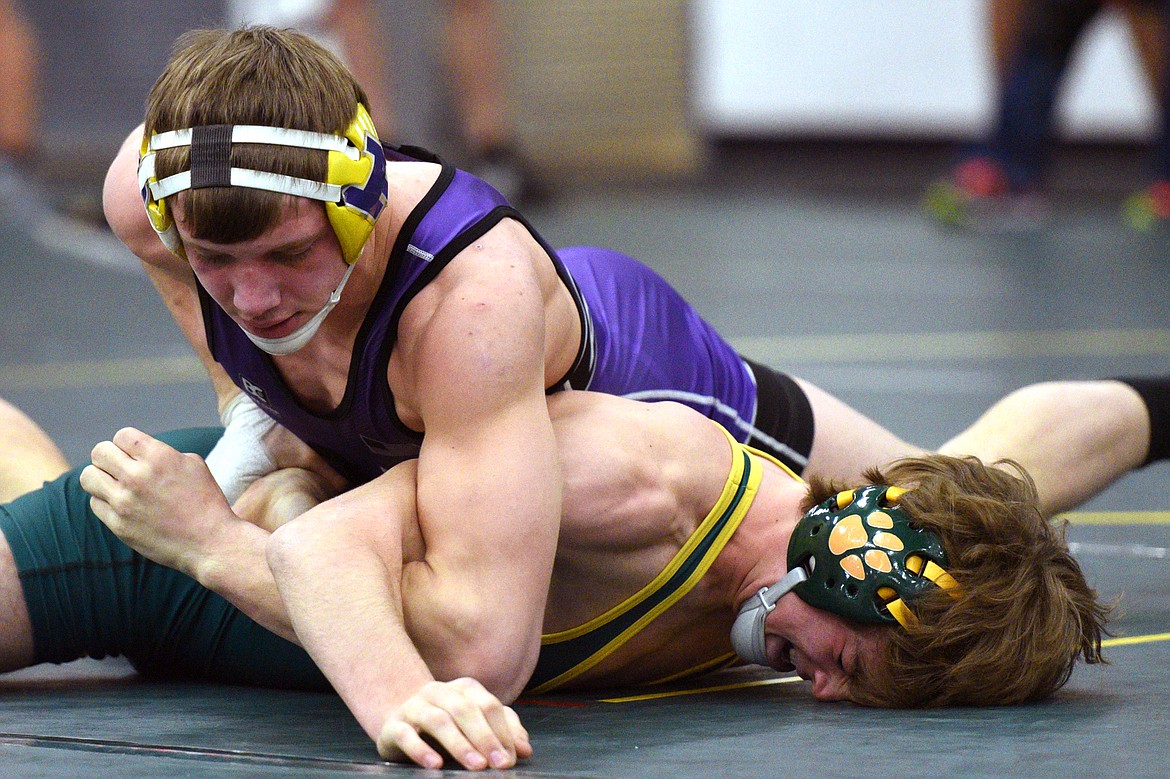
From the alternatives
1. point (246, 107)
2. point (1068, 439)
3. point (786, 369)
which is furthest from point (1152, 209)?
point (246, 107)

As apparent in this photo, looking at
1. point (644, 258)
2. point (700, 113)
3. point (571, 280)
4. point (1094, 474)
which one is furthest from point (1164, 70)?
point (571, 280)

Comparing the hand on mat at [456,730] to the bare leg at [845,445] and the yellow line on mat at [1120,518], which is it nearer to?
the bare leg at [845,445]

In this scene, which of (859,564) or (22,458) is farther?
(22,458)

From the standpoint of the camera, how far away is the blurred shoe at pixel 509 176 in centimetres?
1091

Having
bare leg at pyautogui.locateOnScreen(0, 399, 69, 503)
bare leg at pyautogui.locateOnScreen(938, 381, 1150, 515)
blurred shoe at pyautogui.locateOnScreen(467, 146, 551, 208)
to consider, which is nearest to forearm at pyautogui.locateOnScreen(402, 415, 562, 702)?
bare leg at pyautogui.locateOnScreen(0, 399, 69, 503)

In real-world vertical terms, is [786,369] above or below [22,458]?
below

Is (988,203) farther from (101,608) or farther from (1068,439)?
(101,608)

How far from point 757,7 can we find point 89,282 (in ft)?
17.7

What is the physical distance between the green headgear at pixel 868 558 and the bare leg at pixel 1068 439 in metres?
1.13

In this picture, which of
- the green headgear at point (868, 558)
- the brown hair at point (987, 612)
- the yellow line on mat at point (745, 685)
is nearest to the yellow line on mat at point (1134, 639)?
the yellow line on mat at point (745, 685)

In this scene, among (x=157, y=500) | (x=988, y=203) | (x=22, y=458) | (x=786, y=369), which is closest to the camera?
(x=157, y=500)

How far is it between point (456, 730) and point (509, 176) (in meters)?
8.76

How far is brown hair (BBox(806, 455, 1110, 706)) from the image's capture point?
2836 millimetres

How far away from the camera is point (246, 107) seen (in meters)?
2.74
